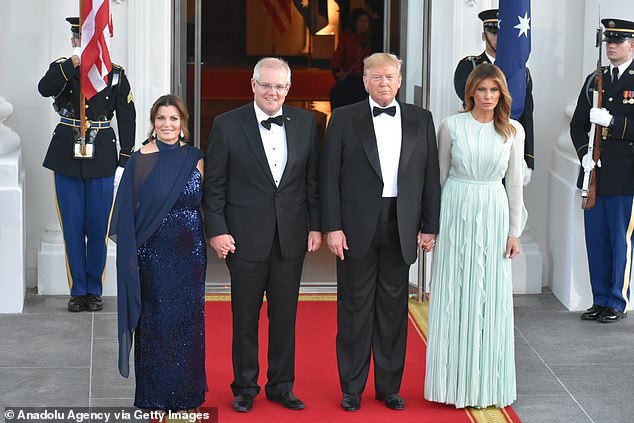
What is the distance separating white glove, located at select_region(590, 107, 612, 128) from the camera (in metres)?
8.83

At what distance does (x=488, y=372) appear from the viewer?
7039mm

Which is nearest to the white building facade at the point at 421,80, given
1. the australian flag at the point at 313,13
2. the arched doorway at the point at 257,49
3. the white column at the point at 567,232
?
the white column at the point at 567,232

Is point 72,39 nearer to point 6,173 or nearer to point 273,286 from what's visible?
point 6,173

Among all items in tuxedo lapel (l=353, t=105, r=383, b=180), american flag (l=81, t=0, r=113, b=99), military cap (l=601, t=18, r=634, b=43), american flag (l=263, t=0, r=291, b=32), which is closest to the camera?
tuxedo lapel (l=353, t=105, r=383, b=180)

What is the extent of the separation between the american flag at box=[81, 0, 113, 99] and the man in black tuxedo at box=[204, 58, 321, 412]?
2147 mm

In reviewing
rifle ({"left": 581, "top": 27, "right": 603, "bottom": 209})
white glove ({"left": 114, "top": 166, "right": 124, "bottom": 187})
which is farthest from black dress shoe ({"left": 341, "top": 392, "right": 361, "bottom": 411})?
rifle ({"left": 581, "top": 27, "right": 603, "bottom": 209})

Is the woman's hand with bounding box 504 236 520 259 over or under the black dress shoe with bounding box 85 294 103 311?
over

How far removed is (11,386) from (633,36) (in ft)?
14.8

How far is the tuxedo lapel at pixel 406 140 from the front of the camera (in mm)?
6828

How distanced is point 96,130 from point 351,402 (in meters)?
3.00

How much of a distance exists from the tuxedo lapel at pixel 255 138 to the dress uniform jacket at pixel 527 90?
2678 millimetres

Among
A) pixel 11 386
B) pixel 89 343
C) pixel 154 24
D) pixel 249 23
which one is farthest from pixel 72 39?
pixel 249 23

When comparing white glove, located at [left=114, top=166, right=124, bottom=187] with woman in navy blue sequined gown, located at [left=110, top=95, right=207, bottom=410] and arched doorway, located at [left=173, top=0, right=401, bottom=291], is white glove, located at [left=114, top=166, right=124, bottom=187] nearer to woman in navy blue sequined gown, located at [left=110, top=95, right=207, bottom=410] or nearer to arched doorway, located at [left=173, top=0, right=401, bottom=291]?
woman in navy blue sequined gown, located at [left=110, top=95, right=207, bottom=410]

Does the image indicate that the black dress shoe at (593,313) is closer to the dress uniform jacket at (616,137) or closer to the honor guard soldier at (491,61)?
the dress uniform jacket at (616,137)
